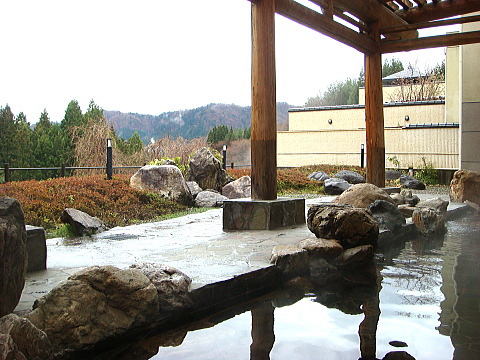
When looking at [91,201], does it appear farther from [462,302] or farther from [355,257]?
[462,302]

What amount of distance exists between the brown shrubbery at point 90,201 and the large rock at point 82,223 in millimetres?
663

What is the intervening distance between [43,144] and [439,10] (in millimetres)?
11143

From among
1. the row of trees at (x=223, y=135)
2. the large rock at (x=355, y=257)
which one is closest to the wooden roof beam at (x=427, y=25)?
the large rock at (x=355, y=257)

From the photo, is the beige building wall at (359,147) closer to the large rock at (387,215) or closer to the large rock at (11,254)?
the large rock at (387,215)

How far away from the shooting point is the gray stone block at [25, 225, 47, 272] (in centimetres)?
324

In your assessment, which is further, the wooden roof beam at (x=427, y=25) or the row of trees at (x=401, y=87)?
the row of trees at (x=401, y=87)

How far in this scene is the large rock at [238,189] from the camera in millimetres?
10117

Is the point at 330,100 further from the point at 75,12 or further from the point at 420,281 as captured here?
the point at 420,281

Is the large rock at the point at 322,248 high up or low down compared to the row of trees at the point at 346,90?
down

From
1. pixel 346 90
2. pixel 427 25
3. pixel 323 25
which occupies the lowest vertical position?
pixel 323 25

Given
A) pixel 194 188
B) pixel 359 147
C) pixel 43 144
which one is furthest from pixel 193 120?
pixel 194 188

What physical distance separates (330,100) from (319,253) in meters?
37.8

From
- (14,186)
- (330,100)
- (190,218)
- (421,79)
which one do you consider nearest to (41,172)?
(14,186)

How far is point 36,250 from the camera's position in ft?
10.8
